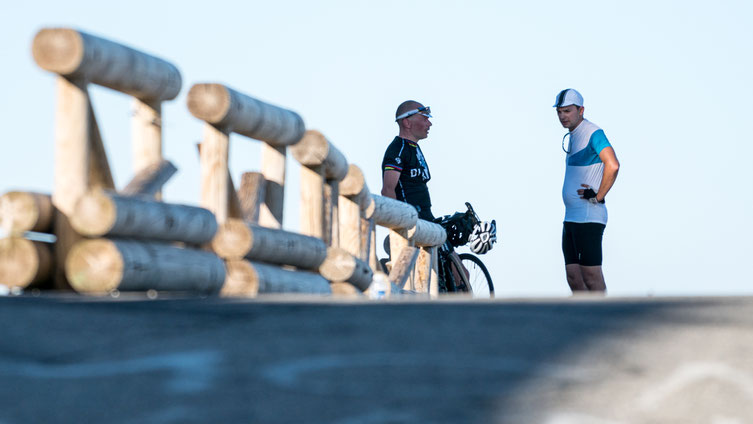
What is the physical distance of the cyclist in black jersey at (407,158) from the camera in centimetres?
1112

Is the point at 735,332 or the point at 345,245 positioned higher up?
the point at 345,245

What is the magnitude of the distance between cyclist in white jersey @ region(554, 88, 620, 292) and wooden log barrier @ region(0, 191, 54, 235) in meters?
4.72

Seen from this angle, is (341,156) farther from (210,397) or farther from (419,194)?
(210,397)

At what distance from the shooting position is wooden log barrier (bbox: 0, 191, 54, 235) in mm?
5719

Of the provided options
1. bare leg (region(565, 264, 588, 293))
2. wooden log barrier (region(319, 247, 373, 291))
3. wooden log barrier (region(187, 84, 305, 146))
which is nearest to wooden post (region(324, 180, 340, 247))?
wooden log barrier (region(319, 247, 373, 291))

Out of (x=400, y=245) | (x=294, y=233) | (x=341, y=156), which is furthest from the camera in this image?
(x=400, y=245)

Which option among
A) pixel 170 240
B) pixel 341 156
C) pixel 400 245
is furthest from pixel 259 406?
pixel 400 245

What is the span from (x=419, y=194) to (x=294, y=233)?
444cm

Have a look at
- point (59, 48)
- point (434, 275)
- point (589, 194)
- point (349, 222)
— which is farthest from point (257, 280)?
point (434, 275)

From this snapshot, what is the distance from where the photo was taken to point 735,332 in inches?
142

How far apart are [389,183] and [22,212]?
5708mm

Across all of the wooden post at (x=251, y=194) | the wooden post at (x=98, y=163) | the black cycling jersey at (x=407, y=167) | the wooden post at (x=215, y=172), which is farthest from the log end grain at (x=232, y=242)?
the black cycling jersey at (x=407, y=167)

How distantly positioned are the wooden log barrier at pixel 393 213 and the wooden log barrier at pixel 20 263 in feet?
15.4

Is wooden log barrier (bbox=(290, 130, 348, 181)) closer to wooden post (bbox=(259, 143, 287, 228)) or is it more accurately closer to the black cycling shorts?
wooden post (bbox=(259, 143, 287, 228))
